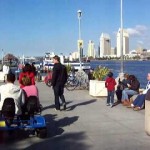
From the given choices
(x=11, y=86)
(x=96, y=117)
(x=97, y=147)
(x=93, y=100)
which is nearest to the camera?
(x=97, y=147)

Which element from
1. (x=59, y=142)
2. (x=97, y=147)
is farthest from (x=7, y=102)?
(x=97, y=147)

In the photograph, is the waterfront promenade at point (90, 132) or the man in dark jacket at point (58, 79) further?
the man in dark jacket at point (58, 79)

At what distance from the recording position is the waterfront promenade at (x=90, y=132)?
7.74m

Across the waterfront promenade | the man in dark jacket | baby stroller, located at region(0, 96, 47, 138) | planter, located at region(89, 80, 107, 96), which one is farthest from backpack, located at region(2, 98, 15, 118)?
planter, located at region(89, 80, 107, 96)

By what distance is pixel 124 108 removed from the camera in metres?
13.3

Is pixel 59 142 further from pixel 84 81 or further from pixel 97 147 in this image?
pixel 84 81

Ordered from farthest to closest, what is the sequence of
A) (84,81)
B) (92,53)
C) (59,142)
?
1. (92,53)
2. (84,81)
3. (59,142)

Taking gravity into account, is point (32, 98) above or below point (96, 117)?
above

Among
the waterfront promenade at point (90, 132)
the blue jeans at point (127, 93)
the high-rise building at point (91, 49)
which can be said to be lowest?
the waterfront promenade at point (90, 132)

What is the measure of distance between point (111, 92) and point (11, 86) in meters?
5.78

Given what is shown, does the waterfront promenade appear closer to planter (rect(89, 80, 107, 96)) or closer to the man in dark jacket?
the man in dark jacket

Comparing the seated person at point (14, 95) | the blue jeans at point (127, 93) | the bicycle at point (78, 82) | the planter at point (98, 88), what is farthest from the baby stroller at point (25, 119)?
the bicycle at point (78, 82)

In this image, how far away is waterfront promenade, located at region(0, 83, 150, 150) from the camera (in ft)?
25.4

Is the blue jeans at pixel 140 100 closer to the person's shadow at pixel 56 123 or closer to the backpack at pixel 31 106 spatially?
the person's shadow at pixel 56 123
